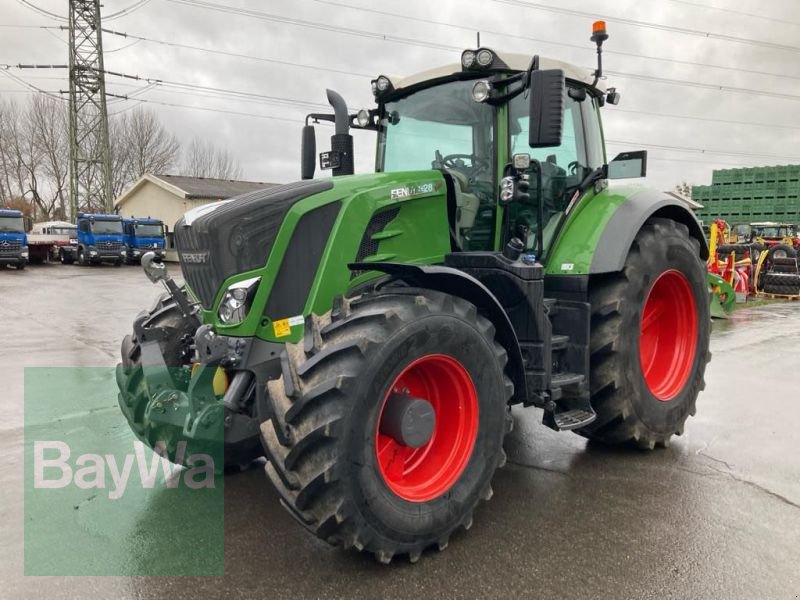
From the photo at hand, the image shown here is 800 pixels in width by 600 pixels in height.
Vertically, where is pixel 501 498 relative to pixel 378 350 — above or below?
below

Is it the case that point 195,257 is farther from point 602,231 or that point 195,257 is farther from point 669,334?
point 669,334

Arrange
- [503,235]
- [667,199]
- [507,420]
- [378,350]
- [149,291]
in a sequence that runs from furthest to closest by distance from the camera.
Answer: [149,291] → [667,199] → [503,235] → [507,420] → [378,350]

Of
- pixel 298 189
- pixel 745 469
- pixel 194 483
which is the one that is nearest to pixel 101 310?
pixel 194 483

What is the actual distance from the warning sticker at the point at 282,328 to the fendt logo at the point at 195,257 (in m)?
0.52

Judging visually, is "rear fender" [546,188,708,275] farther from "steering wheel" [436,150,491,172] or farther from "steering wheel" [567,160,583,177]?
"steering wheel" [436,150,491,172]

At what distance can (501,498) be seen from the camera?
3.60 m

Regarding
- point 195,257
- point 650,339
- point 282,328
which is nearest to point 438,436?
point 282,328

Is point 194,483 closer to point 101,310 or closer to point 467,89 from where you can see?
point 467,89

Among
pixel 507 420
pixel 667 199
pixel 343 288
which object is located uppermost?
pixel 667 199

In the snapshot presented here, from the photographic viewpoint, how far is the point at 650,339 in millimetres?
4863

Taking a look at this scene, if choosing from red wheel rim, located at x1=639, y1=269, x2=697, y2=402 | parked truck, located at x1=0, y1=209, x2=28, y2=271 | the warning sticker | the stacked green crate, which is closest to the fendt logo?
the warning sticker

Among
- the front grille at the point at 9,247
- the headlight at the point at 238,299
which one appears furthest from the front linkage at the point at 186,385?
the front grille at the point at 9,247

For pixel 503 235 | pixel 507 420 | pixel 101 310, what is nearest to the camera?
pixel 507 420

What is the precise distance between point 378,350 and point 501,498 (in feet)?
4.90
